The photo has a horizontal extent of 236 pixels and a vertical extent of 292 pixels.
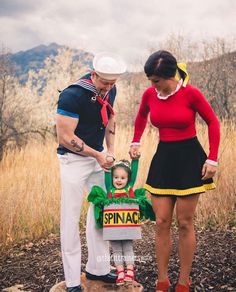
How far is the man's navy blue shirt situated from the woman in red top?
0.41 m

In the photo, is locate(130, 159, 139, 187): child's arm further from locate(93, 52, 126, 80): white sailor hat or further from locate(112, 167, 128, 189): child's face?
locate(93, 52, 126, 80): white sailor hat

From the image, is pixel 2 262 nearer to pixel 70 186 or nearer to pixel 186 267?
pixel 70 186

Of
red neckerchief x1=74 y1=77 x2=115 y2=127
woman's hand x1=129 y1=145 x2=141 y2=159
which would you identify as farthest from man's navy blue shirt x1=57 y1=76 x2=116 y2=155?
woman's hand x1=129 y1=145 x2=141 y2=159

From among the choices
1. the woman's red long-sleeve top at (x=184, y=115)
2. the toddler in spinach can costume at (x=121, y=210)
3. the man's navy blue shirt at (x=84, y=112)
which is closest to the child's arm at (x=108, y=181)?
the toddler in spinach can costume at (x=121, y=210)

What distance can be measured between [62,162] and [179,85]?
1.08 meters

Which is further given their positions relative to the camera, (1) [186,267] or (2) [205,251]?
(2) [205,251]

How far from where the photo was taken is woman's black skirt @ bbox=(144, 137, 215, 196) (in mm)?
2975

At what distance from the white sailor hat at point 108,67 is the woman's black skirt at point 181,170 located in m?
0.62

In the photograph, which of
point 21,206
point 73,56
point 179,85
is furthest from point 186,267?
point 73,56

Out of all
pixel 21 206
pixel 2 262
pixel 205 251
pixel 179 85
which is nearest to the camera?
pixel 179 85

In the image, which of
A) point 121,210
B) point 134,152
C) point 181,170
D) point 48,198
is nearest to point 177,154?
point 181,170

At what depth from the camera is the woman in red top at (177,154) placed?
9.50 feet

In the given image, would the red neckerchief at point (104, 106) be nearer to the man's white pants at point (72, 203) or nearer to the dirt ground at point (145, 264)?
the man's white pants at point (72, 203)

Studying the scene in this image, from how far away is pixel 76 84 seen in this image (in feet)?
10.2
